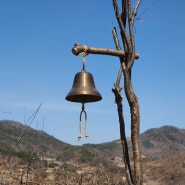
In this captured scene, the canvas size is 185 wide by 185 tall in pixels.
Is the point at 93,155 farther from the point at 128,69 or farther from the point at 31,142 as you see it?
the point at 128,69

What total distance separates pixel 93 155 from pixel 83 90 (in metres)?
21.7

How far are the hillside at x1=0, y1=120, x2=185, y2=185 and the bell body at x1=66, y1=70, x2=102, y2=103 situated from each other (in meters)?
1.05

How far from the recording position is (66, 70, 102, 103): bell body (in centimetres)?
470

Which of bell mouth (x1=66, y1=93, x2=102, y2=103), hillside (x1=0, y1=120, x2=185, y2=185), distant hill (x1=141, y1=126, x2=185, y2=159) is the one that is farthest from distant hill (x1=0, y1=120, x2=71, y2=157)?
distant hill (x1=141, y1=126, x2=185, y2=159)

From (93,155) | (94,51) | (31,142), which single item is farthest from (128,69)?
(93,155)

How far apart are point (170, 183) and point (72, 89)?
12.6 meters

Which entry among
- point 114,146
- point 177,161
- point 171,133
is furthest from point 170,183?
point 171,133

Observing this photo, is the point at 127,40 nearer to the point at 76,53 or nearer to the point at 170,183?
the point at 76,53

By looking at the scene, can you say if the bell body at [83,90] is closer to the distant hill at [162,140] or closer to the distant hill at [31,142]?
the distant hill at [31,142]

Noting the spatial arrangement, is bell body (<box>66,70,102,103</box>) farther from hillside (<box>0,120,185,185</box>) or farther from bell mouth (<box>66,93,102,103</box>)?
hillside (<box>0,120,185,185</box>)

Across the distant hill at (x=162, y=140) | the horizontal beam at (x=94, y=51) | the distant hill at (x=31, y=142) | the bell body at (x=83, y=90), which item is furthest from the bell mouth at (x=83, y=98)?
the distant hill at (x=162, y=140)

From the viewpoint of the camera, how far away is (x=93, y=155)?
2594cm

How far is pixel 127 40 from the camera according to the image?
4.85m

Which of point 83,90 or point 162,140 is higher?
point 162,140
